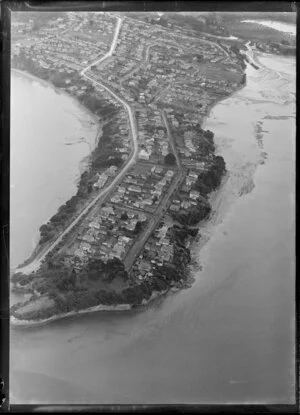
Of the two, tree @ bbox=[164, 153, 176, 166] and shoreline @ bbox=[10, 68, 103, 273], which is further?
tree @ bbox=[164, 153, 176, 166]

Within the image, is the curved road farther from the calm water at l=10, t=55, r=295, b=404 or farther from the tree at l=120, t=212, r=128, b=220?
the calm water at l=10, t=55, r=295, b=404

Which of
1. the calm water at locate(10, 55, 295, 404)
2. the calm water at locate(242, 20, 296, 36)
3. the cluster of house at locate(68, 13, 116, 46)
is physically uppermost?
the calm water at locate(242, 20, 296, 36)

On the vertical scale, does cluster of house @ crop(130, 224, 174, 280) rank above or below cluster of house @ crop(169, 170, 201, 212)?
below

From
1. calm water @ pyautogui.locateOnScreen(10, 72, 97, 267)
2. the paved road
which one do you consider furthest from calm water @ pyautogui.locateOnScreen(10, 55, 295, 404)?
calm water @ pyautogui.locateOnScreen(10, 72, 97, 267)

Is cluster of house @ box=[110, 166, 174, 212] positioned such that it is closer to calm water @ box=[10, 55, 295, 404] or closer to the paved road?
the paved road

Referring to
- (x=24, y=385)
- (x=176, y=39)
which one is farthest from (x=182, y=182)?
(x=24, y=385)

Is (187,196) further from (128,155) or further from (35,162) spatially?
(35,162)

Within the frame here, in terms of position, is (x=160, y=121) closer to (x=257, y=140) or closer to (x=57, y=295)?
(x=257, y=140)
